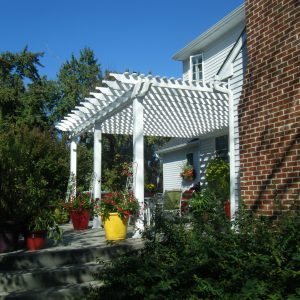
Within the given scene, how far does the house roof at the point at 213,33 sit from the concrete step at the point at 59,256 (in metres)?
11.3

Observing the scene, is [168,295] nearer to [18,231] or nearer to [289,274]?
[289,274]

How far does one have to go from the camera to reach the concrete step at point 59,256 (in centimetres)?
549

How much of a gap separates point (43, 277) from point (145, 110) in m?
5.67

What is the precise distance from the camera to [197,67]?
61.5 ft

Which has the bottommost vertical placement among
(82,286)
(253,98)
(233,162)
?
(82,286)

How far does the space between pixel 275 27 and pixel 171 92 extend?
2870 mm

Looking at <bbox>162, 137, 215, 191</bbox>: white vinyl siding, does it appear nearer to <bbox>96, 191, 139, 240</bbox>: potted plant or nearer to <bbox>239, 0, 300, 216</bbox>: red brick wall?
<bbox>96, 191, 139, 240</bbox>: potted plant

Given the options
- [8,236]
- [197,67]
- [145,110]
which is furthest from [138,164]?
[197,67]

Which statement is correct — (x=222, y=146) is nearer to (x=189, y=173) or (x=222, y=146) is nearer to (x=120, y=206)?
(x=189, y=173)

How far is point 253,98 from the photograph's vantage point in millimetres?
5891

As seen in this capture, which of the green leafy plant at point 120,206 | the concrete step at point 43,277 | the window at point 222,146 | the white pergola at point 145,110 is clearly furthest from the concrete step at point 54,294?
the window at point 222,146

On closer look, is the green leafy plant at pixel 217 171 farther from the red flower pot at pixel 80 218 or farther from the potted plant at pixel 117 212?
the potted plant at pixel 117 212

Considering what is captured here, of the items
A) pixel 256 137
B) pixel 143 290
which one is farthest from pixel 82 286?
pixel 256 137

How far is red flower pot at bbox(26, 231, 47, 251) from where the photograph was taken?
604 centimetres
